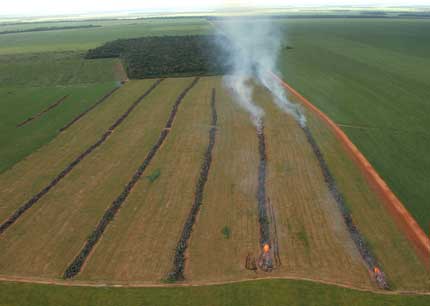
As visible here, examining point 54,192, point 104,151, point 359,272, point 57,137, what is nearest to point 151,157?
point 104,151

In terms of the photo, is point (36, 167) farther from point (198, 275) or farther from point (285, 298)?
point (285, 298)

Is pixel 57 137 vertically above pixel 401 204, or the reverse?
pixel 57 137

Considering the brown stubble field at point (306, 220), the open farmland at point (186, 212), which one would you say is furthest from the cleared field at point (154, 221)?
the brown stubble field at point (306, 220)

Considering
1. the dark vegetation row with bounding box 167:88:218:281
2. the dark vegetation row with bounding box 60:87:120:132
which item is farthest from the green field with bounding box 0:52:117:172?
the dark vegetation row with bounding box 167:88:218:281

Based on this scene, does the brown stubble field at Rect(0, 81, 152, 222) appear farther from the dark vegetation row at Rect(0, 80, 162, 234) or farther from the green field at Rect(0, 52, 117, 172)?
the green field at Rect(0, 52, 117, 172)

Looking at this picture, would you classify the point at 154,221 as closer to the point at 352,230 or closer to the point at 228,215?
the point at 228,215

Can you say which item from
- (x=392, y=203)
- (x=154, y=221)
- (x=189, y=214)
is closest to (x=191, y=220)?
(x=189, y=214)

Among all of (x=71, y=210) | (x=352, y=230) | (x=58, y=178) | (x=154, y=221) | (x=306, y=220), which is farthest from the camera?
(x=58, y=178)
